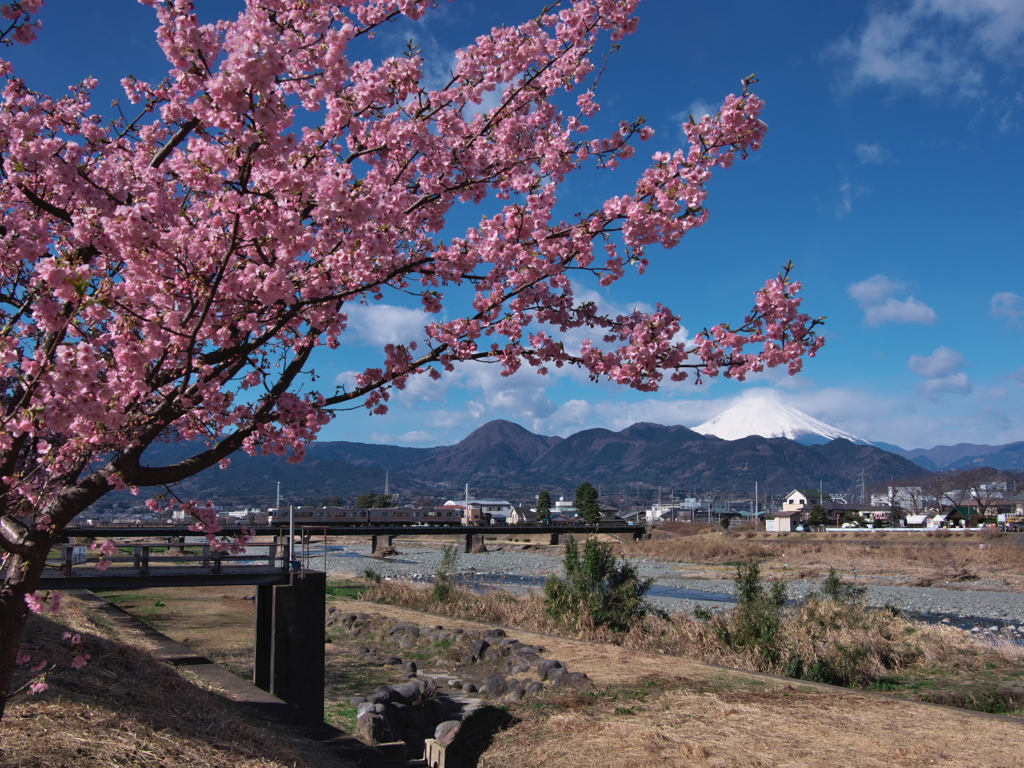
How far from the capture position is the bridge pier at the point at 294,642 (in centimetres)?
1240

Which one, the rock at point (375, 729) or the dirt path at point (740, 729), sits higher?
the dirt path at point (740, 729)

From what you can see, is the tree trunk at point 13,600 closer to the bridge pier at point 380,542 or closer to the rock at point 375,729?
the rock at point 375,729

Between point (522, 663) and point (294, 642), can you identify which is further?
point (522, 663)

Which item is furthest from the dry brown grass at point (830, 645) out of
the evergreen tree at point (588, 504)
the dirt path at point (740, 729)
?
the evergreen tree at point (588, 504)

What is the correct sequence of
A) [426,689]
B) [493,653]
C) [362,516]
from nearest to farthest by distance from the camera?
[426,689]
[493,653]
[362,516]

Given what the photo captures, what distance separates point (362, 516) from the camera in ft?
263

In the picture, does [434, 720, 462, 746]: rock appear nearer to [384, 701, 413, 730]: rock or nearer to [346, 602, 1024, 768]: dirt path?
[346, 602, 1024, 768]: dirt path

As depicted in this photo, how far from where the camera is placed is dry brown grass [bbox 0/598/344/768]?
5449 millimetres

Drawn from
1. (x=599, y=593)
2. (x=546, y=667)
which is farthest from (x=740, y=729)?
(x=599, y=593)

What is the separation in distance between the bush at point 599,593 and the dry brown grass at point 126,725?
391 inches

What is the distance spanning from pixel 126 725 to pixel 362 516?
76.0 meters

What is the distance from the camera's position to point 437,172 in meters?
6.05

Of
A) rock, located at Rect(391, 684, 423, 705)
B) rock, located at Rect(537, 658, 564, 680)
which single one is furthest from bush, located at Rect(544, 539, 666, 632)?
rock, located at Rect(391, 684, 423, 705)

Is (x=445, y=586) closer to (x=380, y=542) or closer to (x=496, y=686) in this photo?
(x=496, y=686)
